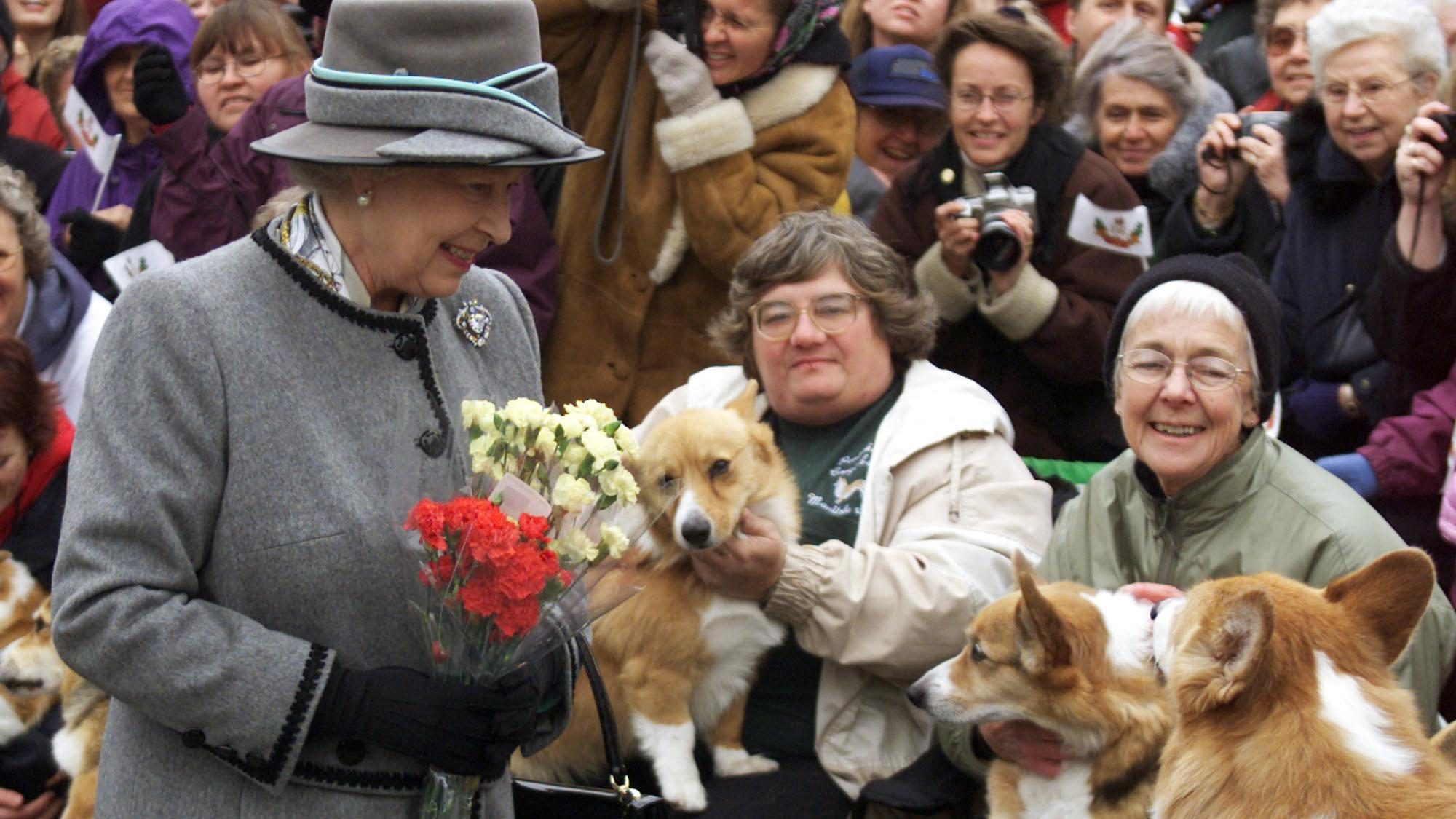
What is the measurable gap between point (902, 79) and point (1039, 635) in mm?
3388

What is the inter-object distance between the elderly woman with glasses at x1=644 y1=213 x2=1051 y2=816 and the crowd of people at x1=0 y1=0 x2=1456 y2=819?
0.5 inches

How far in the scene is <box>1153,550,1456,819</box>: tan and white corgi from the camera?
2285mm

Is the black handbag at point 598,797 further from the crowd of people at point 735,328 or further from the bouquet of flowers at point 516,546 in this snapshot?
the bouquet of flowers at point 516,546

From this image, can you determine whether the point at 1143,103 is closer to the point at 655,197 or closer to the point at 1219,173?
the point at 1219,173

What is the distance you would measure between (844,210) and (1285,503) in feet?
7.52

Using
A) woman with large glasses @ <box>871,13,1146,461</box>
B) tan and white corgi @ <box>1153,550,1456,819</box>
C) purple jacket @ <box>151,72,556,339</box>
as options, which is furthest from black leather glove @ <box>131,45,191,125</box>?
tan and white corgi @ <box>1153,550,1456,819</box>

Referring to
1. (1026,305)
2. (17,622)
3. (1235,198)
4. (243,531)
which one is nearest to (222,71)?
(17,622)

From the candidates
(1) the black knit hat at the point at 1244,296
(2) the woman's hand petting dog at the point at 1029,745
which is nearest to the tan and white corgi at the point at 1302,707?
(2) the woman's hand petting dog at the point at 1029,745

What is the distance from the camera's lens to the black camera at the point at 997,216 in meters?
4.59

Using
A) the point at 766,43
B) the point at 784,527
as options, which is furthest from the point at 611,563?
the point at 766,43

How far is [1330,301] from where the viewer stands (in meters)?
4.80

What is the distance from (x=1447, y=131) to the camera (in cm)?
428

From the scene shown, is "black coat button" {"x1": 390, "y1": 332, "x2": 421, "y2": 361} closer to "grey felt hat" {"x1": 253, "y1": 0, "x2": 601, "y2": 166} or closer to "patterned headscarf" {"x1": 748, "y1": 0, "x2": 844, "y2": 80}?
"grey felt hat" {"x1": 253, "y1": 0, "x2": 601, "y2": 166}

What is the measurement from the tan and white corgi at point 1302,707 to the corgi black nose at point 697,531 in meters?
1.31
